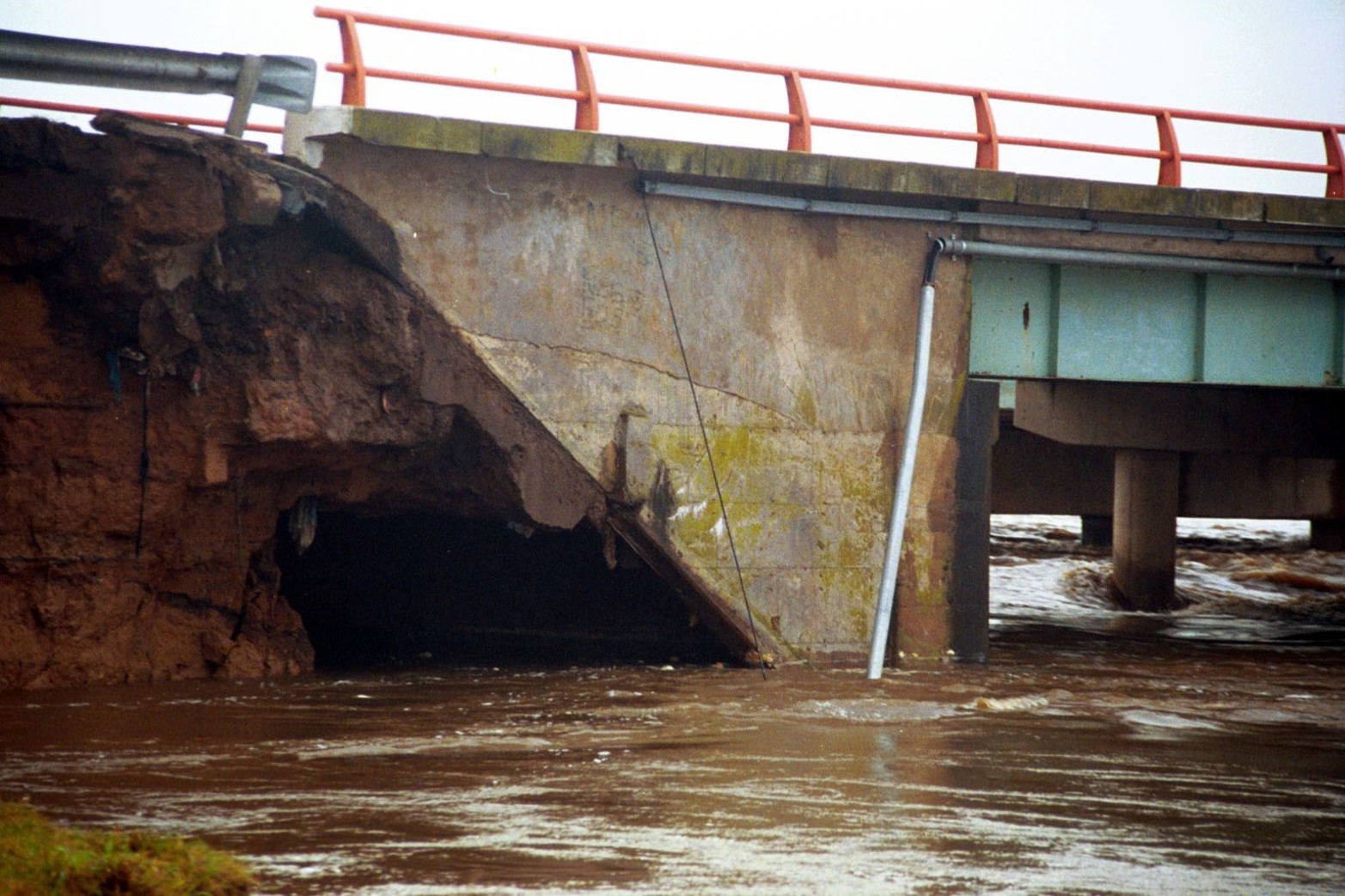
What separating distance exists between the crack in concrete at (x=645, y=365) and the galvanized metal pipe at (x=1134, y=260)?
220 cm

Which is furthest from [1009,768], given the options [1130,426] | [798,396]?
[1130,426]

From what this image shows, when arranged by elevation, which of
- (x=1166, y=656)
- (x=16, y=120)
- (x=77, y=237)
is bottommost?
(x=1166, y=656)

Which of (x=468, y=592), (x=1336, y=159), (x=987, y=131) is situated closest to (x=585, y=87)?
(x=987, y=131)

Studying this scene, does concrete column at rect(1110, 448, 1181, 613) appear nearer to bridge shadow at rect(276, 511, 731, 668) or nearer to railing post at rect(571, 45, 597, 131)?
bridge shadow at rect(276, 511, 731, 668)

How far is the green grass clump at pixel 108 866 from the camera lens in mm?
4309

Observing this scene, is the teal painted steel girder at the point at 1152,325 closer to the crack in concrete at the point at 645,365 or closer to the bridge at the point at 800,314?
the bridge at the point at 800,314

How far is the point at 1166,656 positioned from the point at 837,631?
15.9ft

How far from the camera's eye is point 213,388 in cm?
1004

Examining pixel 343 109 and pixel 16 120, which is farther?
pixel 343 109

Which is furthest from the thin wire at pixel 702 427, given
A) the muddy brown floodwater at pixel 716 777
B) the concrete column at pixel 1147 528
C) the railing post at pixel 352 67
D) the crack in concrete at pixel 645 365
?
the concrete column at pixel 1147 528

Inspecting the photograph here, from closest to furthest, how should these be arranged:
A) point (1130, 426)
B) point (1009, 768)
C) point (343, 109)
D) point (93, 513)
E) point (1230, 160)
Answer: point (1009, 768), point (93, 513), point (343, 109), point (1230, 160), point (1130, 426)

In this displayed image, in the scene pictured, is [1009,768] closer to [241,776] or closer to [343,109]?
[241,776]

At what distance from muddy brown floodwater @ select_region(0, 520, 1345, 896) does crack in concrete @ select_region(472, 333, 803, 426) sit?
2.23 metres

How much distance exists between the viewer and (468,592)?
13.7 metres
